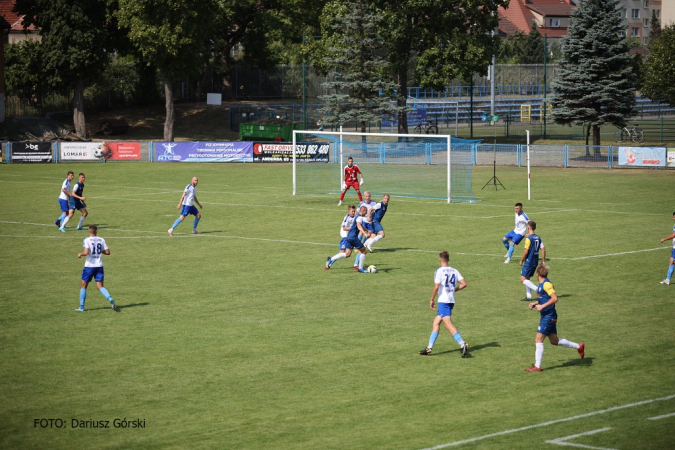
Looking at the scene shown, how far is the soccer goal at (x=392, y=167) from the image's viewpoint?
48812 mm

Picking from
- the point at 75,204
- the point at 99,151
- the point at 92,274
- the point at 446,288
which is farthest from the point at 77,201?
the point at 99,151

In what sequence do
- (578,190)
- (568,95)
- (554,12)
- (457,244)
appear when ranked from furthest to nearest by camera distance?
(554,12) < (568,95) < (578,190) < (457,244)

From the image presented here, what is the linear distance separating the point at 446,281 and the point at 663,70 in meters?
58.2

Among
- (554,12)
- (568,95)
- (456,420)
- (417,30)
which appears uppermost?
(554,12)

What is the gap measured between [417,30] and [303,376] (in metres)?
Answer: 59.5

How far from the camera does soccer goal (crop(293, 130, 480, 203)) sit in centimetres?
4881

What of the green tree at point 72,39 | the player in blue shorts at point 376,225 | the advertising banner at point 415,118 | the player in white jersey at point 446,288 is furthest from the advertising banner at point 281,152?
the player in white jersey at point 446,288

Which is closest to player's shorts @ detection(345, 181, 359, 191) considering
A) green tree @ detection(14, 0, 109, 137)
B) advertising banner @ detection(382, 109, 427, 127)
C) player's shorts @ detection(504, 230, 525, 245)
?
player's shorts @ detection(504, 230, 525, 245)

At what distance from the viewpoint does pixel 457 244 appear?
29.4 m

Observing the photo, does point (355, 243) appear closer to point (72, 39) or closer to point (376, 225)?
point (376, 225)

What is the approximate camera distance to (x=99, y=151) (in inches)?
2566

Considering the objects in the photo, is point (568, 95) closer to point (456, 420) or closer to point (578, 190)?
point (578, 190)

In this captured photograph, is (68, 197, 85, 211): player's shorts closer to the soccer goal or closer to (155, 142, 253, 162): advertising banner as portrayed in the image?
the soccer goal

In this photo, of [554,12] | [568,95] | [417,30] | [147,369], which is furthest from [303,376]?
[554,12]
